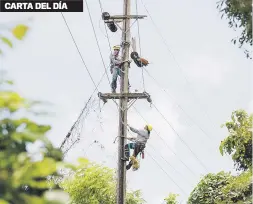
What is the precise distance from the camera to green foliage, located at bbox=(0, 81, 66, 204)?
1.51 meters

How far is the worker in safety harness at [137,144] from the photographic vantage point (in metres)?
15.5

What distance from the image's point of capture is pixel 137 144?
15.7 meters

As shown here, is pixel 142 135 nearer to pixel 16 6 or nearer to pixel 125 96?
pixel 125 96

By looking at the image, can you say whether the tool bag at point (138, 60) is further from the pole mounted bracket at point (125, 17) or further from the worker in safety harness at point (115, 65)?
the pole mounted bracket at point (125, 17)

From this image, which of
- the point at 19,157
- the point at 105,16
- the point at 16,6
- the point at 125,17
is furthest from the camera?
the point at 105,16

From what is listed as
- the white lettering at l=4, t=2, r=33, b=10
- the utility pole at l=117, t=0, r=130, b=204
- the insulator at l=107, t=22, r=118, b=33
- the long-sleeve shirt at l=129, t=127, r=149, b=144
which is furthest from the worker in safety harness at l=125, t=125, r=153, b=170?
the white lettering at l=4, t=2, r=33, b=10

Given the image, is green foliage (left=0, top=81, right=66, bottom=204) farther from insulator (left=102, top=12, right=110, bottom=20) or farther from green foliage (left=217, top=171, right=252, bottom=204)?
insulator (left=102, top=12, right=110, bottom=20)

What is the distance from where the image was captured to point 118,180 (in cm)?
1486

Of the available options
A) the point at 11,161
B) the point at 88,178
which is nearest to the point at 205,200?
the point at 88,178

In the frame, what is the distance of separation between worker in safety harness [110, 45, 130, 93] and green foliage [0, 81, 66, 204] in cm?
1466

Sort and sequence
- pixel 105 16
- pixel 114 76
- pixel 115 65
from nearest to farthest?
pixel 114 76 → pixel 115 65 → pixel 105 16

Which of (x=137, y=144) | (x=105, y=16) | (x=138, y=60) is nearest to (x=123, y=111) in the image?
(x=137, y=144)

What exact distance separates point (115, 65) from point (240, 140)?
5354 mm

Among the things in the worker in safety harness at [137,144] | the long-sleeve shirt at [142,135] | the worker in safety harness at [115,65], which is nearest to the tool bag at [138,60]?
the worker in safety harness at [115,65]
